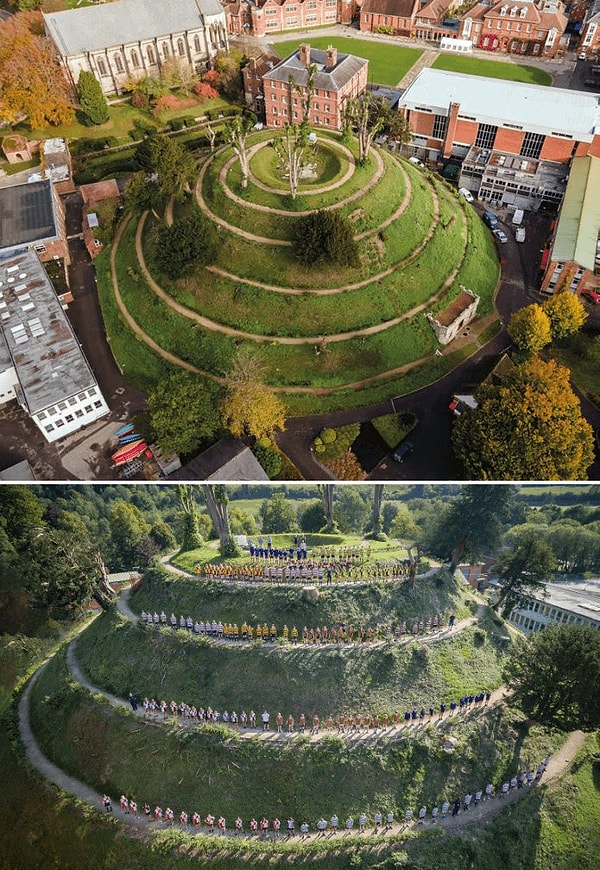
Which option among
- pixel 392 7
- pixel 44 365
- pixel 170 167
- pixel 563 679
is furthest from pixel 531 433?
pixel 392 7

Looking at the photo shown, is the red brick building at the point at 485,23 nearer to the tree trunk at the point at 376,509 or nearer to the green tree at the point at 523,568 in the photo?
the tree trunk at the point at 376,509

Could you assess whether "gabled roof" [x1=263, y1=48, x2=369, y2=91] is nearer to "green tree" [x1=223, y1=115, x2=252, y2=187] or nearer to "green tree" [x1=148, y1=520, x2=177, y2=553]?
"green tree" [x1=223, y1=115, x2=252, y2=187]

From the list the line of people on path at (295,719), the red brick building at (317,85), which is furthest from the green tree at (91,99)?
the line of people on path at (295,719)

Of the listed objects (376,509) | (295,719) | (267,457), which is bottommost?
(295,719)

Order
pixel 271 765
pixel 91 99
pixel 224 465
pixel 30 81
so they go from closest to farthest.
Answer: pixel 271 765, pixel 224 465, pixel 30 81, pixel 91 99

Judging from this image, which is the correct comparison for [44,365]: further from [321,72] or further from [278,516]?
[321,72]
